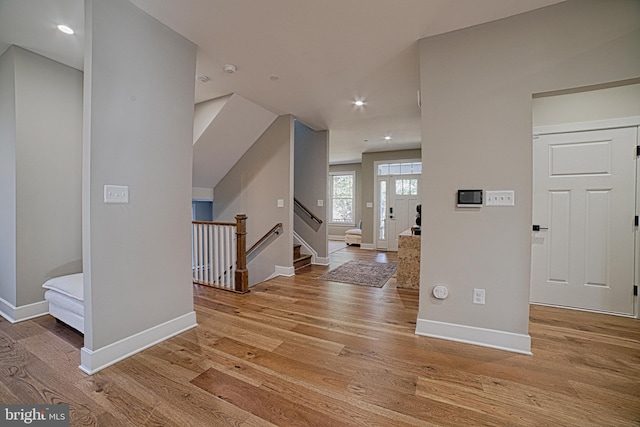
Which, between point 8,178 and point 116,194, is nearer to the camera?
point 116,194

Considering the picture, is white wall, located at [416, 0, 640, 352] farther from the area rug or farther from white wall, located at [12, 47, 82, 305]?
white wall, located at [12, 47, 82, 305]

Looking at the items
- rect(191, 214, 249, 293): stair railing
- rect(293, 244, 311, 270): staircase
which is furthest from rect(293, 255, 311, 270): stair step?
rect(191, 214, 249, 293): stair railing

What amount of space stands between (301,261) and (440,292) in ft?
10.1

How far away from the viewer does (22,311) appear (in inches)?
101

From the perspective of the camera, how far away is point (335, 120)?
15.1ft

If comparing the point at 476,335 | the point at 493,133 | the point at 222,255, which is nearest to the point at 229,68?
the point at 222,255

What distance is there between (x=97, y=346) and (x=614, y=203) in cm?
474

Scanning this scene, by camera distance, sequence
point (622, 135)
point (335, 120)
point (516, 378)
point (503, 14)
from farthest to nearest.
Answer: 1. point (335, 120)
2. point (622, 135)
3. point (503, 14)
4. point (516, 378)

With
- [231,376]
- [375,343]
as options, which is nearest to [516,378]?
[375,343]

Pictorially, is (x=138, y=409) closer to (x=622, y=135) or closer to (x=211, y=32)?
(x=211, y=32)

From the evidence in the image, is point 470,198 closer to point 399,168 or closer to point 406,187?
point 406,187

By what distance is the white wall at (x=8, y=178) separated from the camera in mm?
2520
